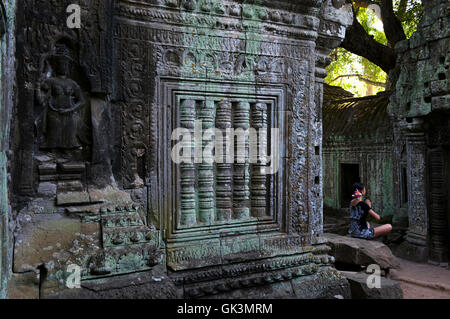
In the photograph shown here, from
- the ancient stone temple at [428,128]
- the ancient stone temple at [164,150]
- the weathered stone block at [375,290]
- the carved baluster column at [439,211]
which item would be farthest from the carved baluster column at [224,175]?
the carved baluster column at [439,211]

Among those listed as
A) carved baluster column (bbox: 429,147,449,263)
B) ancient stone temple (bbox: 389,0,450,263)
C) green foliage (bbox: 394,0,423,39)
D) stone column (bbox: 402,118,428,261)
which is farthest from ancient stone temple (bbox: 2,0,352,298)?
green foliage (bbox: 394,0,423,39)

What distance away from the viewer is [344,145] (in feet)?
37.7

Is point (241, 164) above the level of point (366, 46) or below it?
below

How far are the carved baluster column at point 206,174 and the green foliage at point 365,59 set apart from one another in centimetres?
1025

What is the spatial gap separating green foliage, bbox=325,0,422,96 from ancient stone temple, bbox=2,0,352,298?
9699mm

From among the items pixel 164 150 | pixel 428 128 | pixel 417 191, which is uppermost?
pixel 428 128

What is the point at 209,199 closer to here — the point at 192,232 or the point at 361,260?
the point at 192,232

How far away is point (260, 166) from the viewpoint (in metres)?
3.49

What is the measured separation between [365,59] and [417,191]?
1274 cm

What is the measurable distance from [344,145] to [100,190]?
986 cm

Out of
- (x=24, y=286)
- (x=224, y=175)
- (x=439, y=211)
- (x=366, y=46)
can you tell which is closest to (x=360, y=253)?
(x=439, y=211)

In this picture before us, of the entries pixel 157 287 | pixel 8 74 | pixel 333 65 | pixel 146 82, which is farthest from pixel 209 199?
pixel 333 65

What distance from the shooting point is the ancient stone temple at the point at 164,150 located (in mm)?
2498

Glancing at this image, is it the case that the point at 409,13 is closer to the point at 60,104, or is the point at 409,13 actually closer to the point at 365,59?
the point at 365,59
